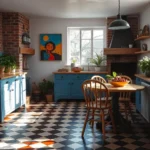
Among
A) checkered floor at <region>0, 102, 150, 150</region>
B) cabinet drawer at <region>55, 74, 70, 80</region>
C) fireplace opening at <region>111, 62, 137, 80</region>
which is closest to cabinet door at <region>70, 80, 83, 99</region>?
cabinet drawer at <region>55, 74, 70, 80</region>

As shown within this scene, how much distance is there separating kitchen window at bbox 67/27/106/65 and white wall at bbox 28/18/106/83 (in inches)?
6.5

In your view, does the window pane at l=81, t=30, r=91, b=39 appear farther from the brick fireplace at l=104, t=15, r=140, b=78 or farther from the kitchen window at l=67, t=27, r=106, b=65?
the brick fireplace at l=104, t=15, r=140, b=78

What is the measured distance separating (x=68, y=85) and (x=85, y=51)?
1.19 m

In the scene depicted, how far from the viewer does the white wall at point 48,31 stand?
7.29m

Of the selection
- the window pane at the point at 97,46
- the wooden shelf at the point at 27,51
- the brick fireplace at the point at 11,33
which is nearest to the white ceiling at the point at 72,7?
the brick fireplace at the point at 11,33

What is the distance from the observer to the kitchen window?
7.38m

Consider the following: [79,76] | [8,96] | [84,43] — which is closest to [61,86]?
[79,76]

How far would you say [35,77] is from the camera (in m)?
7.45

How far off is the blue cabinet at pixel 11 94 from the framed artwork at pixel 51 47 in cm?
150

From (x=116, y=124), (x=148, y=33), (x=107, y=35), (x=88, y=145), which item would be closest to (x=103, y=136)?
(x=88, y=145)

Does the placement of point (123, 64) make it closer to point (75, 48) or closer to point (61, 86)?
point (75, 48)

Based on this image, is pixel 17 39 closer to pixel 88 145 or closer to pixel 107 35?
pixel 107 35

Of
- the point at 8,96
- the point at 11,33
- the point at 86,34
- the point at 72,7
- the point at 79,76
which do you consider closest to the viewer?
the point at 8,96

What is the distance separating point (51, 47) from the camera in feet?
23.9
